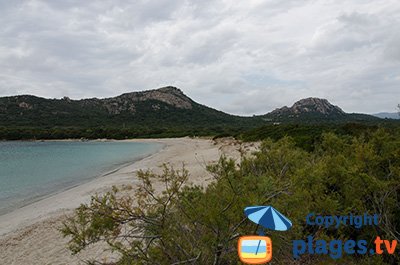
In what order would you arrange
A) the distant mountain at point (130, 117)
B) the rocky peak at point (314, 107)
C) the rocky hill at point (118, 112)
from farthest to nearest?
the rocky peak at point (314, 107)
the rocky hill at point (118, 112)
the distant mountain at point (130, 117)

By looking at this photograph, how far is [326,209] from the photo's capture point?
16.4 ft

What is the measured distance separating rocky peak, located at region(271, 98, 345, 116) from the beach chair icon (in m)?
160

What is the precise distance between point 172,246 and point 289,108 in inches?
7068

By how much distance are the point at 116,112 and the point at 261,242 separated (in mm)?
136877

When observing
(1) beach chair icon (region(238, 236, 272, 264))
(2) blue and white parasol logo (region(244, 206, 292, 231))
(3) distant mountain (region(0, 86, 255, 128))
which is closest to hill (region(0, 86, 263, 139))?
(3) distant mountain (region(0, 86, 255, 128))

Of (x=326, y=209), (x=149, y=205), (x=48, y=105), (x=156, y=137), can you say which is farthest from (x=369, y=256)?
(x=48, y=105)

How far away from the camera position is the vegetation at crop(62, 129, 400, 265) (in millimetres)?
3627

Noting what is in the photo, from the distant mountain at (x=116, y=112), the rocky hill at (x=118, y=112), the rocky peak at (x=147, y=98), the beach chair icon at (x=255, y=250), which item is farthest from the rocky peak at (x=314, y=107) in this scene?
the beach chair icon at (x=255, y=250)

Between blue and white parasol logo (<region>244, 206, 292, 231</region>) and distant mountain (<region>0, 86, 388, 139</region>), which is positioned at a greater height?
distant mountain (<region>0, 86, 388, 139</region>)

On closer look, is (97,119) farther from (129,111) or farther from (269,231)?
(269,231)

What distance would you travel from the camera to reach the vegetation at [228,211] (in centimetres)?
363

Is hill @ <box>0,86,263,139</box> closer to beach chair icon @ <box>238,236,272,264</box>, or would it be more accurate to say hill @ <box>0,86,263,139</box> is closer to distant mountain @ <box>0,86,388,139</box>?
distant mountain @ <box>0,86,388,139</box>

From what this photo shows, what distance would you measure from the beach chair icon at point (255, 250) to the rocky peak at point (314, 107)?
160 metres

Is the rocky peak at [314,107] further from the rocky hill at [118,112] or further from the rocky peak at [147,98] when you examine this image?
the rocky peak at [147,98]
